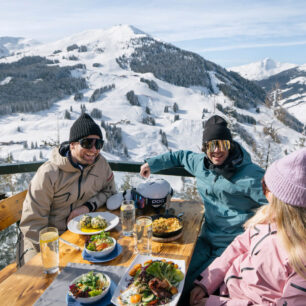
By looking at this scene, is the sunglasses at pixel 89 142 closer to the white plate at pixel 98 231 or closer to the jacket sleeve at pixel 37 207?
the jacket sleeve at pixel 37 207

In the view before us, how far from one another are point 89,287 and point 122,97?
84427 mm

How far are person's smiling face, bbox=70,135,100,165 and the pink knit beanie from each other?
1.69 m

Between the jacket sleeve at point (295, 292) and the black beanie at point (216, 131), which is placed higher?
the black beanie at point (216, 131)

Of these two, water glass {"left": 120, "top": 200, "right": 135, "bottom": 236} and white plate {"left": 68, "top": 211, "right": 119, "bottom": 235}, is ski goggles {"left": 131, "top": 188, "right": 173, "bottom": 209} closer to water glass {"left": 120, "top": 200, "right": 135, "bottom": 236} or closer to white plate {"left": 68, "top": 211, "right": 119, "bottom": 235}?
white plate {"left": 68, "top": 211, "right": 119, "bottom": 235}

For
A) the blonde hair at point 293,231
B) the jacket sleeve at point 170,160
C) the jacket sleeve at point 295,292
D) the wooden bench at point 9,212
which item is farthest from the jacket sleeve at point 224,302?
the wooden bench at point 9,212

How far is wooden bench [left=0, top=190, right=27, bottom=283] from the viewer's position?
2.55m

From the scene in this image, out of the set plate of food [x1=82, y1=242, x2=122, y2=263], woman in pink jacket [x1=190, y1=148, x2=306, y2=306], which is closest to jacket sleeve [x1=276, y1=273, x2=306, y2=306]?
woman in pink jacket [x1=190, y1=148, x2=306, y2=306]

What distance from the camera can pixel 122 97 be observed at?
275 ft

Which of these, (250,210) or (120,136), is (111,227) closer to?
(250,210)

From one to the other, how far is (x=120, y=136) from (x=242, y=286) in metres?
50.3

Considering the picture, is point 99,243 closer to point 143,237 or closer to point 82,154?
point 143,237

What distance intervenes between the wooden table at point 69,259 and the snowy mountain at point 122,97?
24790 mm

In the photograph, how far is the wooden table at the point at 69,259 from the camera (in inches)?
59.9

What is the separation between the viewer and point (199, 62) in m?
121
